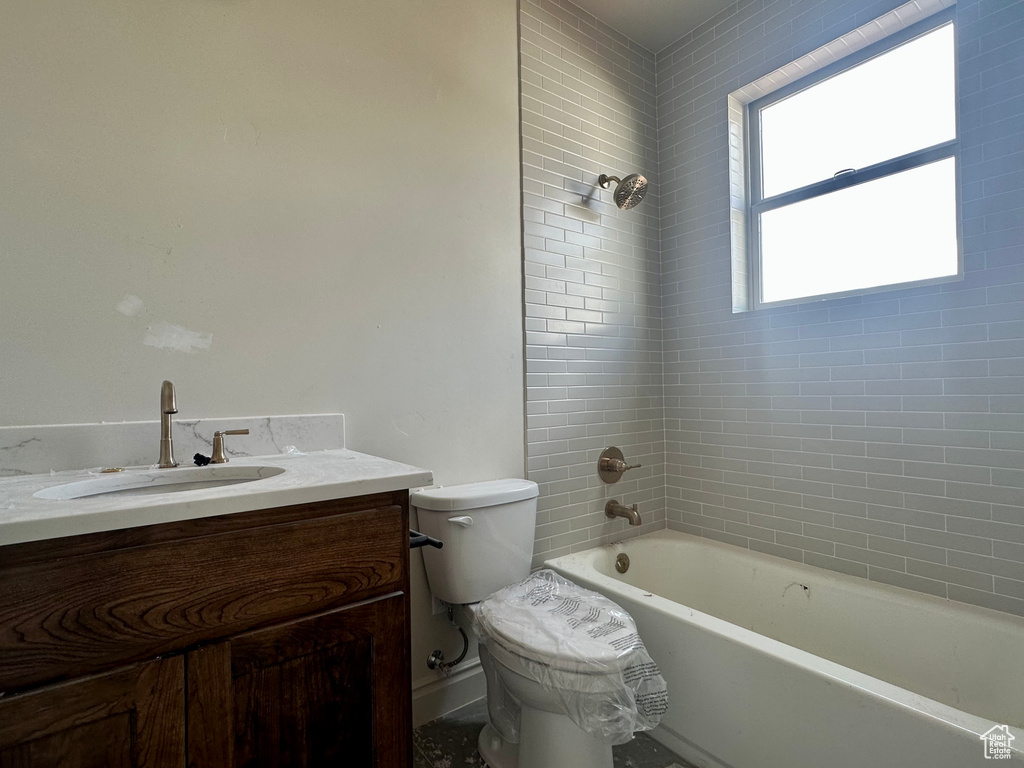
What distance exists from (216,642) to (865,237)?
235 centimetres

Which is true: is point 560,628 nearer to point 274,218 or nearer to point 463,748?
point 463,748

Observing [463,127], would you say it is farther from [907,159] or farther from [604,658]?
[604,658]

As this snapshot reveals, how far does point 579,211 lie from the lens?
7.00ft

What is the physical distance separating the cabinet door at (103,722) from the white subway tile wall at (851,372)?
6.76 ft

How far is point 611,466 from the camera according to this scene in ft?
7.08

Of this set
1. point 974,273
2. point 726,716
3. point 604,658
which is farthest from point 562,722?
point 974,273

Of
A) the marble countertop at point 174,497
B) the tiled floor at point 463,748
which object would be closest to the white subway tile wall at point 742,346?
the tiled floor at point 463,748

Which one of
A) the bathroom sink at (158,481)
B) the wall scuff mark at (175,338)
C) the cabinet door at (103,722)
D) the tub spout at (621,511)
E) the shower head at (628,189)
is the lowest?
the tub spout at (621,511)

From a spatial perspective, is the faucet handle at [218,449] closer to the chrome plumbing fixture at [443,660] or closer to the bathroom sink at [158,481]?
the bathroom sink at [158,481]

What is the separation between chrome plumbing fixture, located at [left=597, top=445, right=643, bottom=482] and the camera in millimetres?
2152

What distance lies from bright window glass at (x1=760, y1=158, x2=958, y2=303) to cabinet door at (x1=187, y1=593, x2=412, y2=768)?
78.4 inches

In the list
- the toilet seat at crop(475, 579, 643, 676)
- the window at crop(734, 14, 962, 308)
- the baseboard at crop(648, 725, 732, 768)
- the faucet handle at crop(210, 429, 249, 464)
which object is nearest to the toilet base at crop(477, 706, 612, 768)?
the toilet seat at crop(475, 579, 643, 676)

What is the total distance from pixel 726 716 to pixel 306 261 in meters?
1.76

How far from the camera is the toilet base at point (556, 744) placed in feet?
4.14
